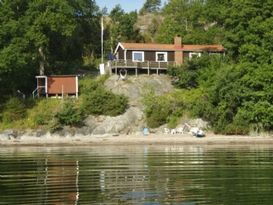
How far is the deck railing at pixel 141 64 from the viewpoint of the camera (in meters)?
59.1

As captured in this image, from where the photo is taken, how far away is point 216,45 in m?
65.1

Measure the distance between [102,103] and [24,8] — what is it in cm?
1321

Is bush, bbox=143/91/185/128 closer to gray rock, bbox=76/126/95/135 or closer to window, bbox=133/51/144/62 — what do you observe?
gray rock, bbox=76/126/95/135

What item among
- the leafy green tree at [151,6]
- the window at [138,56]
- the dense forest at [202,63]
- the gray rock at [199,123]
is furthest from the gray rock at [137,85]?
the leafy green tree at [151,6]

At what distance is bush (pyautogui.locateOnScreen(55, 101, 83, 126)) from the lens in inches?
1965

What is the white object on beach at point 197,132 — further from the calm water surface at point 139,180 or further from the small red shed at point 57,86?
the calm water surface at point 139,180

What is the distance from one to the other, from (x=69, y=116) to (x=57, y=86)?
7976 mm

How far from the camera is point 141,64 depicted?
2346 inches

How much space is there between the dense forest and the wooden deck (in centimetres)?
255

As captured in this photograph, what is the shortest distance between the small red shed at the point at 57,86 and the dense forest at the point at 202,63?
168cm

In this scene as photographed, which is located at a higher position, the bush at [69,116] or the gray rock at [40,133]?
the bush at [69,116]

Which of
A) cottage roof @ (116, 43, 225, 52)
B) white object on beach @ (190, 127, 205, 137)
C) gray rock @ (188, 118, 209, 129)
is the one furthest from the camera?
cottage roof @ (116, 43, 225, 52)

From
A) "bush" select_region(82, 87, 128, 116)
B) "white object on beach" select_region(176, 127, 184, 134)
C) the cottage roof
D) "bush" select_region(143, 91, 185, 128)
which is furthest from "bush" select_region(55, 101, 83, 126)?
the cottage roof

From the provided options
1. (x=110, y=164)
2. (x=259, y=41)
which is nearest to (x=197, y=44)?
(x=259, y=41)
